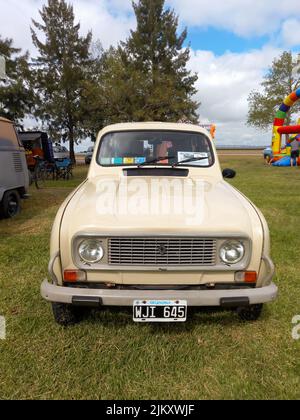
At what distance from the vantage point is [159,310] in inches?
92.4

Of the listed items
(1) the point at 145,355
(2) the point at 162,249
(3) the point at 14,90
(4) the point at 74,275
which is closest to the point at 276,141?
(3) the point at 14,90

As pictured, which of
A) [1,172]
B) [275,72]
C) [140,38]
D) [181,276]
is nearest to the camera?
[181,276]

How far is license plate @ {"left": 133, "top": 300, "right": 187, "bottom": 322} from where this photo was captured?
2.33m

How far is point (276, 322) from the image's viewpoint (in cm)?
299

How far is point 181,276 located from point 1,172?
5198 mm

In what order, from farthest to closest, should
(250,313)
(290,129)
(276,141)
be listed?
(276,141)
(290,129)
(250,313)

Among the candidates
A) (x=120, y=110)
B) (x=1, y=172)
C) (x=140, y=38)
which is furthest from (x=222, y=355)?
(x=140, y=38)

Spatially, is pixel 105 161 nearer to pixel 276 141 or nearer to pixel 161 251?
pixel 161 251

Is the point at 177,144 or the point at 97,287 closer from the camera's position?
the point at 97,287

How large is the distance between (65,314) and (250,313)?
5.56 ft

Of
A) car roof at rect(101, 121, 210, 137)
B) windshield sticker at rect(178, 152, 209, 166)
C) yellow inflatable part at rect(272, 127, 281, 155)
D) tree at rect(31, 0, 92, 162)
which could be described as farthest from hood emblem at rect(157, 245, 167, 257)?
tree at rect(31, 0, 92, 162)

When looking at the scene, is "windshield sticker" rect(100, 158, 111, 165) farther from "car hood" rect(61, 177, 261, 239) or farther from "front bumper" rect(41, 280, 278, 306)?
"front bumper" rect(41, 280, 278, 306)
